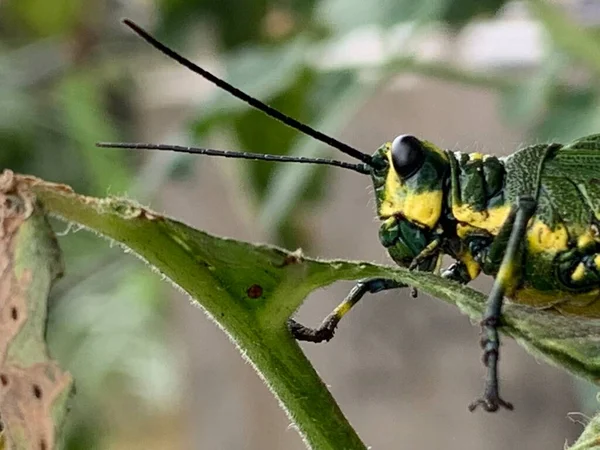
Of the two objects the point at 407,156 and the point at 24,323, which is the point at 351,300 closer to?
the point at 407,156

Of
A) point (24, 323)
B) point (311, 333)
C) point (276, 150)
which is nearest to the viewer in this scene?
point (24, 323)

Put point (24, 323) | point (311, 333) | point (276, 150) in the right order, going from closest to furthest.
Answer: point (24, 323), point (311, 333), point (276, 150)

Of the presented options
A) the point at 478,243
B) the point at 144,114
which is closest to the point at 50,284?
the point at 478,243

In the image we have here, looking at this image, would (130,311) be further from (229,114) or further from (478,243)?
(478,243)

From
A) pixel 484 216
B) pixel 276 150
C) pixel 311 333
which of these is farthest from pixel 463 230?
pixel 276 150

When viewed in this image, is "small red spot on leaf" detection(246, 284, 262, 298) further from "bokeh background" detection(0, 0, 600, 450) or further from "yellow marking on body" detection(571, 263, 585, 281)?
"bokeh background" detection(0, 0, 600, 450)

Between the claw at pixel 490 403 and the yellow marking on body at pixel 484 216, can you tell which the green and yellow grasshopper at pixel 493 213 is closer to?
the yellow marking on body at pixel 484 216
